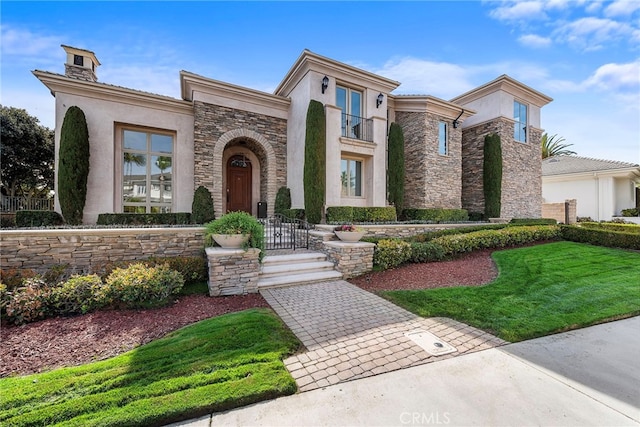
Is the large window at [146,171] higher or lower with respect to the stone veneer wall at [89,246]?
higher

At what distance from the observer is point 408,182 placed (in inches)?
515

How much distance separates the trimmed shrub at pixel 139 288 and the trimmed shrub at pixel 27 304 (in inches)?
28.8

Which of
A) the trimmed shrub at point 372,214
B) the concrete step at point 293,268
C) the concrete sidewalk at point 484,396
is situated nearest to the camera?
the concrete sidewalk at point 484,396

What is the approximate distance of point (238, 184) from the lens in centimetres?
1184

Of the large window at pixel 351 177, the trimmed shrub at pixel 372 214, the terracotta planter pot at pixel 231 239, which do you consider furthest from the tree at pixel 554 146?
the terracotta planter pot at pixel 231 239

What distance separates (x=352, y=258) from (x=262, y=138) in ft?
23.3

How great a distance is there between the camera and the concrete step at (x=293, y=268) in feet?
19.3

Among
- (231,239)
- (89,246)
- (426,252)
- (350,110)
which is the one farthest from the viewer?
(350,110)

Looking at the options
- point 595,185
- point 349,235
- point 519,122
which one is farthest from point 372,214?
point 595,185

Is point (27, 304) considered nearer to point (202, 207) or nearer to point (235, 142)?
point (202, 207)

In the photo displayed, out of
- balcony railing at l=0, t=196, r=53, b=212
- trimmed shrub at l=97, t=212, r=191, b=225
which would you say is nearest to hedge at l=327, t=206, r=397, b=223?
trimmed shrub at l=97, t=212, r=191, b=225

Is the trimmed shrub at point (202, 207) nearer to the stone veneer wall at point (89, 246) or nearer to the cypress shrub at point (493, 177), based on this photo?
the stone veneer wall at point (89, 246)

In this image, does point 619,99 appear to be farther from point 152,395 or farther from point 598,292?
point 152,395

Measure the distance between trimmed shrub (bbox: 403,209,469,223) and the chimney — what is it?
14.6 meters
